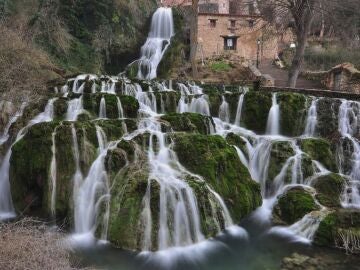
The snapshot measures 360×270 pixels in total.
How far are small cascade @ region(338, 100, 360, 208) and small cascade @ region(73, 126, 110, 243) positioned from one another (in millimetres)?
7004

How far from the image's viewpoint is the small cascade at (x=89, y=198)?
33.0 feet

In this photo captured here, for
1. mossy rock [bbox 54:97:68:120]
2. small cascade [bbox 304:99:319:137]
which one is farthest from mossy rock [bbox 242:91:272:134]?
mossy rock [bbox 54:97:68:120]

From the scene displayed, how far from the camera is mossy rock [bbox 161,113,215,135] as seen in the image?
→ 517 inches

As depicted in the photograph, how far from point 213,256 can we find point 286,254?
5.63ft

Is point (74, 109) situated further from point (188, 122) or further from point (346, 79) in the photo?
point (346, 79)

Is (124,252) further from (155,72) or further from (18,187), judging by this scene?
(155,72)

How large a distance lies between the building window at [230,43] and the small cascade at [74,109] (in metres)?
21.8

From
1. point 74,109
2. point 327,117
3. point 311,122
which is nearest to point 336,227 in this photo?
point 311,122

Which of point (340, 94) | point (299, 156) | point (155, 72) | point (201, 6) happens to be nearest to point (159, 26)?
point (155, 72)

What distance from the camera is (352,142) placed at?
1388 cm

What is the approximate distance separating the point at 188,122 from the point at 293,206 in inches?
172

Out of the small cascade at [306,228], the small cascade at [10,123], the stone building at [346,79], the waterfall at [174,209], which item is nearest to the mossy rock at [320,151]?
the small cascade at [306,228]

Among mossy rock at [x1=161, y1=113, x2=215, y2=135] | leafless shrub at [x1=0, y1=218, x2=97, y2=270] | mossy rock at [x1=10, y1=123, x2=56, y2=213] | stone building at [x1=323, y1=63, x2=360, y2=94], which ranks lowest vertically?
leafless shrub at [x1=0, y1=218, x2=97, y2=270]

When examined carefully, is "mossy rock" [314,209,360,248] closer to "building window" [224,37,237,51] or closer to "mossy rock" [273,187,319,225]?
"mossy rock" [273,187,319,225]
